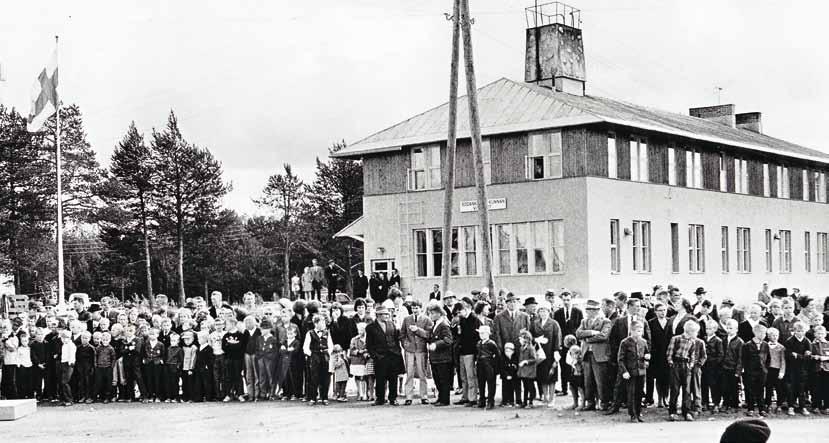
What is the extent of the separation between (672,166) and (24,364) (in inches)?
1002

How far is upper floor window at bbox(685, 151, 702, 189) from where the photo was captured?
130 ft

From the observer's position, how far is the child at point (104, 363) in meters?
19.9

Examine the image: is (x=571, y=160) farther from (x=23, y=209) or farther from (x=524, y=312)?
(x=23, y=209)

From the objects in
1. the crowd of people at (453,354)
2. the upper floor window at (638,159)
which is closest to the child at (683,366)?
the crowd of people at (453,354)

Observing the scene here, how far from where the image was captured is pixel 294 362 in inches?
751

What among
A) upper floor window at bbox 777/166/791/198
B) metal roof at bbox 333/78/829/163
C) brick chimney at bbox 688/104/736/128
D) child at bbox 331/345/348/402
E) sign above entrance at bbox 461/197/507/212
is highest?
brick chimney at bbox 688/104/736/128

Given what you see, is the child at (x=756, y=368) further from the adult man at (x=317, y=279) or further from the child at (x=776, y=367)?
the adult man at (x=317, y=279)

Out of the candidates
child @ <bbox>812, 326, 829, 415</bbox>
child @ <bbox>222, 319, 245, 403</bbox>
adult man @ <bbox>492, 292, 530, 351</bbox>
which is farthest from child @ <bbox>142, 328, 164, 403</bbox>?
child @ <bbox>812, 326, 829, 415</bbox>

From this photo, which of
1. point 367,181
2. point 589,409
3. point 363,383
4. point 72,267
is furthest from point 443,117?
point 72,267

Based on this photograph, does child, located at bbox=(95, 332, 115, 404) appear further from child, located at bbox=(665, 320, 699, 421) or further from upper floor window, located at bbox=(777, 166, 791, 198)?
upper floor window, located at bbox=(777, 166, 791, 198)

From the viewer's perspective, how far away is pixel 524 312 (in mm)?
17672

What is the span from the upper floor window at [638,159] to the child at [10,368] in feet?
73.6

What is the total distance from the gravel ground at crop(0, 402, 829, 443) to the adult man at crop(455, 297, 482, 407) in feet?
1.86

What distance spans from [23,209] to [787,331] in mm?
48984
